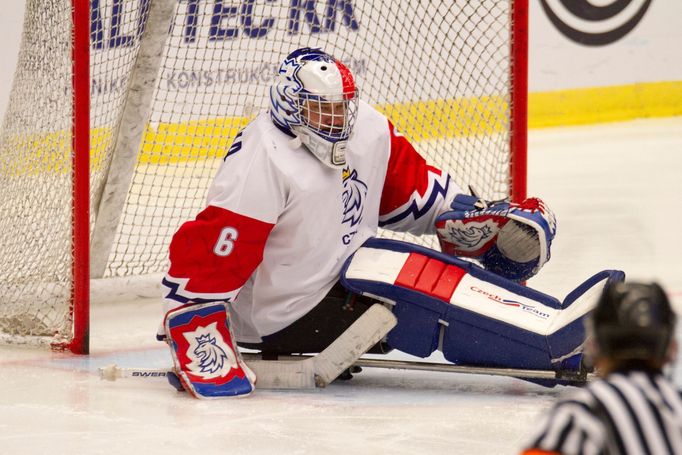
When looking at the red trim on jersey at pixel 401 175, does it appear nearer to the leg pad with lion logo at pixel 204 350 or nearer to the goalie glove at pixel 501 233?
the goalie glove at pixel 501 233

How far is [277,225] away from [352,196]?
234mm

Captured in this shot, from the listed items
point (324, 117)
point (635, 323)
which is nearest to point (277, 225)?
point (324, 117)

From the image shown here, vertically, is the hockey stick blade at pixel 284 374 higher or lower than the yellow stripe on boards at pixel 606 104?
lower

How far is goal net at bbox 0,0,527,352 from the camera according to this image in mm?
4027

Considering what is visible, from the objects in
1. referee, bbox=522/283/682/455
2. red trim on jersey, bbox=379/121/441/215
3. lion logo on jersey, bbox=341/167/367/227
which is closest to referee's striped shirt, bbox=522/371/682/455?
referee, bbox=522/283/682/455

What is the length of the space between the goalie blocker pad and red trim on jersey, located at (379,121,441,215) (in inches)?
11.9

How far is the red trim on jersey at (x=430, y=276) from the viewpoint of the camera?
133 inches

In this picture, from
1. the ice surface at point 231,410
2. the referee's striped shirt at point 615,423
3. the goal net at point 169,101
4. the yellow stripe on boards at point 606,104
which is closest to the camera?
the referee's striped shirt at point 615,423

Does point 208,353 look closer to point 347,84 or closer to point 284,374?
point 284,374

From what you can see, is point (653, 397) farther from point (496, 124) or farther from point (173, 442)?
point (496, 124)

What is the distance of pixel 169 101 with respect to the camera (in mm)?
4703

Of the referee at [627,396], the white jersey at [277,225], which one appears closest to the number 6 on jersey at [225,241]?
the white jersey at [277,225]

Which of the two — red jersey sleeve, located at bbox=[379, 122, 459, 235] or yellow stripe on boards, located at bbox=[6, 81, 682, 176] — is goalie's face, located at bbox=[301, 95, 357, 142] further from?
yellow stripe on boards, located at bbox=[6, 81, 682, 176]

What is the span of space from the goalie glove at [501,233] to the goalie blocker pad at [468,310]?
0.24 meters
